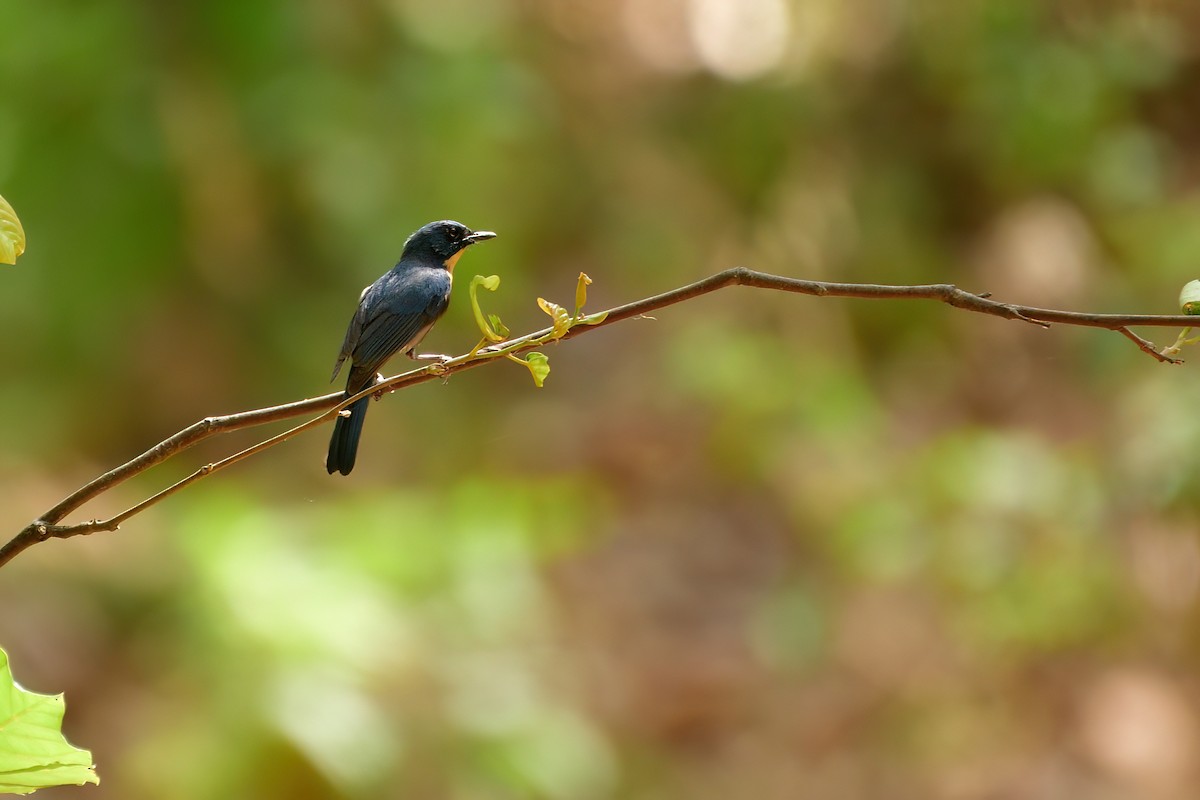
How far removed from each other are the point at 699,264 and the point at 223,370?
2776mm

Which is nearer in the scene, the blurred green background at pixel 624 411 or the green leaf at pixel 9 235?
the green leaf at pixel 9 235

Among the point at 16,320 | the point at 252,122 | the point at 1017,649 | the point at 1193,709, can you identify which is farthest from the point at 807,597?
the point at 16,320

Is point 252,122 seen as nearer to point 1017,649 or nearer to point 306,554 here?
point 306,554

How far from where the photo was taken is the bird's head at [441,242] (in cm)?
188

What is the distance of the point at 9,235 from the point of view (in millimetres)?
972

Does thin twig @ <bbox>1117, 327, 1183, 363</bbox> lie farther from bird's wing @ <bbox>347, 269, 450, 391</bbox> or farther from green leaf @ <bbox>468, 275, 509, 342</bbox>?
bird's wing @ <bbox>347, 269, 450, 391</bbox>

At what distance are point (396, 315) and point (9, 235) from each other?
0.67 metres

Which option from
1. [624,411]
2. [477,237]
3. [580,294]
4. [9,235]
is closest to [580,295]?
[580,294]

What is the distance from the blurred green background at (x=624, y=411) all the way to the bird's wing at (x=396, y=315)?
111 inches

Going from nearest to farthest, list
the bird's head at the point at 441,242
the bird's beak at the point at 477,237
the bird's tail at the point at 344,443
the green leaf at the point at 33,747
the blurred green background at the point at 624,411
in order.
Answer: the green leaf at the point at 33,747 → the bird's tail at the point at 344,443 → the bird's beak at the point at 477,237 → the bird's head at the point at 441,242 → the blurred green background at the point at 624,411

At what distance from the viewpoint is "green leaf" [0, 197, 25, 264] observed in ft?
3.13

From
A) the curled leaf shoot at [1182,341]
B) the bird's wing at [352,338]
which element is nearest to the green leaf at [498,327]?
the bird's wing at [352,338]

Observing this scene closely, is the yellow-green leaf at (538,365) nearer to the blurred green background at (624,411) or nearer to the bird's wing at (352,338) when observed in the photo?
the bird's wing at (352,338)

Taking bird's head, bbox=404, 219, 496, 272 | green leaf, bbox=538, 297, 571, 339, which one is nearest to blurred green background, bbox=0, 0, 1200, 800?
bird's head, bbox=404, 219, 496, 272
